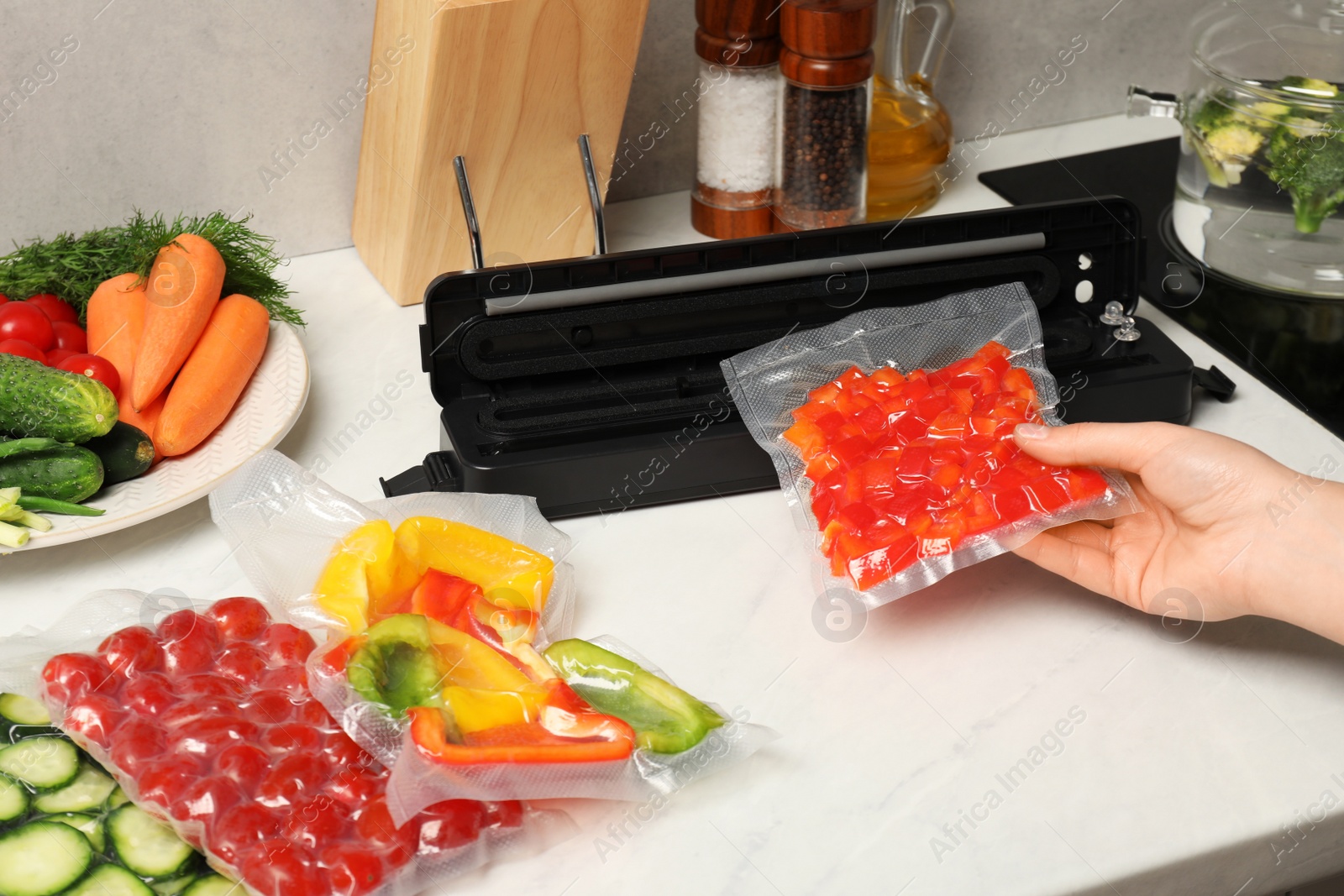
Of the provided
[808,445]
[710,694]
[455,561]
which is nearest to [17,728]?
[455,561]

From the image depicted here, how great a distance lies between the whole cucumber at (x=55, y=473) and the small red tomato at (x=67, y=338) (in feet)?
0.60

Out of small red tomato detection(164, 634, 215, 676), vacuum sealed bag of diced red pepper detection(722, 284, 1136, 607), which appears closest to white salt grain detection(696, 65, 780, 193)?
vacuum sealed bag of diced red pepper detection(722, 284, 1136, 607)

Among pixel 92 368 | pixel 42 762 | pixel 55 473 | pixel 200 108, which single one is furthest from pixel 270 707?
pixel 200 108

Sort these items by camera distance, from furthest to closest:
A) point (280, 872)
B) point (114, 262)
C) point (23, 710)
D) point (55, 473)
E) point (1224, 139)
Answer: point (1224, 139)
point (114, 262)
point (55, 473)
point (23, 710)
point (280, 872)

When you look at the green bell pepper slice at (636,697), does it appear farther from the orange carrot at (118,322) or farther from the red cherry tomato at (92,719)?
the orange carrot at (118,322)

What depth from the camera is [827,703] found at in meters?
0.79

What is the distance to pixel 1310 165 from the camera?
45.2 inches

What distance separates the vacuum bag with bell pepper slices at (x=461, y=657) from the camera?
26.4 inches

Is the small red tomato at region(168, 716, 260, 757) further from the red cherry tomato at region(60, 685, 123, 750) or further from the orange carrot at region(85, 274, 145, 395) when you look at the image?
the orange carrot at region(85, 274, 145, 395)

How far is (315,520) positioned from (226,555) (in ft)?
0.40

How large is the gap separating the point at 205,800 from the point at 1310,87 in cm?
118

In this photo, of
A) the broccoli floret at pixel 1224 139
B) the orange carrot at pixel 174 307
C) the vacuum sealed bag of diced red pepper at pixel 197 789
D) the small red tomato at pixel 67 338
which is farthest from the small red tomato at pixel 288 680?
the broccoli floret at pixel 1224 139

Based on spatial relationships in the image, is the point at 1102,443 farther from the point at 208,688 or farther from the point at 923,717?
the point at 208,688

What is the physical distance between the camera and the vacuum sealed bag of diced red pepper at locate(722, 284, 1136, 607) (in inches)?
31.8
